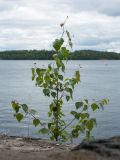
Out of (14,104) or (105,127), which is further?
(105,127)

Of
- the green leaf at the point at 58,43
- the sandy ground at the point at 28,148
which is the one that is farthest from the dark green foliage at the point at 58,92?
the sandy ground at the point at 28,148

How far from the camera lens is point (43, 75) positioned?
7.96 metres

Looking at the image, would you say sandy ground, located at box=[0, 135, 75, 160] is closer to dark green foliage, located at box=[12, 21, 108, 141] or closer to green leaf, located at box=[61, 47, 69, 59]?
dark green foliage, located at box=[12, 21, 108, 141]

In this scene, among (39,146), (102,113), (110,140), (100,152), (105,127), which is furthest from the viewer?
(102,113)

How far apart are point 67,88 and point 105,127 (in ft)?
Answer: 38.8

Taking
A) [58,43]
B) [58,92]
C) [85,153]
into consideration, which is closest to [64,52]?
[58,43]

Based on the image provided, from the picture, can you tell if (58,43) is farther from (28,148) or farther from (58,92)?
(28,148)

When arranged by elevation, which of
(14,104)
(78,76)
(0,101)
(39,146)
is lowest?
(0,101)

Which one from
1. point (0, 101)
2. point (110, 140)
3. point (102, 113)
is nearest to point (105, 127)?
point (102, 113)

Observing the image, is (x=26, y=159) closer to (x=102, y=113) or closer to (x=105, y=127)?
(x=105, y=127)

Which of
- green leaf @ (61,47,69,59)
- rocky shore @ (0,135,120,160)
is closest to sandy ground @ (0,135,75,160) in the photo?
rocky shore @ (0,135,120,160)

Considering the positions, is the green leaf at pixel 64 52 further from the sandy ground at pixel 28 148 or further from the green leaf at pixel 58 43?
the sandy ground at pixel 28 148

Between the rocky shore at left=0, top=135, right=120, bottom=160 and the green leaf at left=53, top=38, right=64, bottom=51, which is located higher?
the green leaf at left=53, top=38, right=64, bottom=51

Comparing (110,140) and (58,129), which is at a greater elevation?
(110,140)
